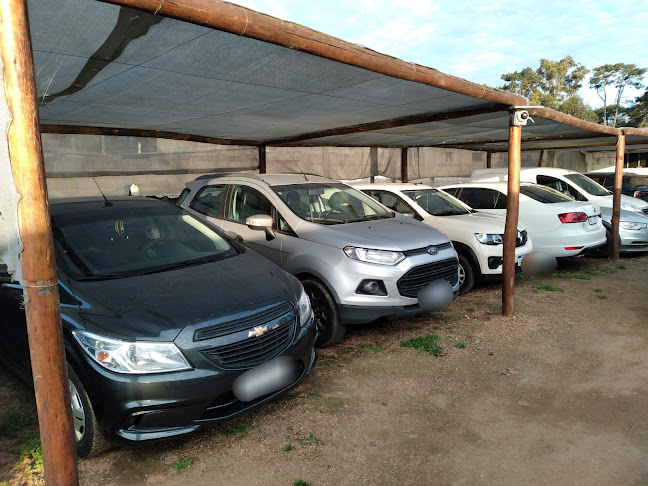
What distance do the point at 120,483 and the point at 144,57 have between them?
Result: 109 inches

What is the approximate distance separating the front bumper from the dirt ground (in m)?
0.29

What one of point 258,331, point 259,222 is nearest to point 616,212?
point 259,222

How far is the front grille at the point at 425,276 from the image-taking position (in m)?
4.54

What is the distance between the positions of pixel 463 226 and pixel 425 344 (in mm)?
2391

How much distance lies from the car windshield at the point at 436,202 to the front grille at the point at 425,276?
6.75ft

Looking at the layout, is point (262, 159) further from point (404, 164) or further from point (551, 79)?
point (551, 79)

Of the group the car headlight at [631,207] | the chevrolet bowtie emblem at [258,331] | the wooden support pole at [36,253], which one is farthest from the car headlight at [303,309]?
the car headlight at [631,207]

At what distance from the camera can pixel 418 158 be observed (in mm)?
14070

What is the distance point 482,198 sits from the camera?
8211 mm

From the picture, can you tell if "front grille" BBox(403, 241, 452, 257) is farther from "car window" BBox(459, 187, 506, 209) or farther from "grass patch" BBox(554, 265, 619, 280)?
"grass patch" BBox(554, 265, 619, 280)

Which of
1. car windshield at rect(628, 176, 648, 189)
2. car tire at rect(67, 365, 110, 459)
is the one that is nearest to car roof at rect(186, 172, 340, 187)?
car tire at rect(67, 365, 110, 459)

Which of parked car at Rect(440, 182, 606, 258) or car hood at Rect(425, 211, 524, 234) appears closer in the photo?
car hood at Rect(425, 211, 524, 234)

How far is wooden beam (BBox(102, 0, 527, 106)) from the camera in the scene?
2.52 metres

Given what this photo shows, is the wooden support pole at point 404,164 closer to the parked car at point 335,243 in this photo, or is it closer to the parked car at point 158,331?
the parked car at point 335,243
